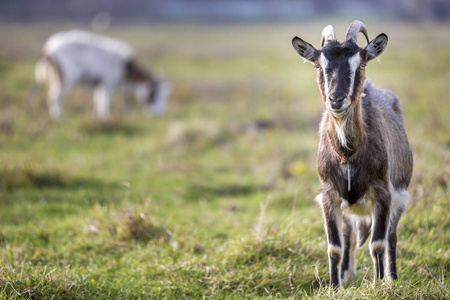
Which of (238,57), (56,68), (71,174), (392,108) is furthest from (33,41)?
(392,108)

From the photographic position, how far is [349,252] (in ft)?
16.7

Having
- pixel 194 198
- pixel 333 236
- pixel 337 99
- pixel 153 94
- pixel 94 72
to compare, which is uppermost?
pixel 337 99

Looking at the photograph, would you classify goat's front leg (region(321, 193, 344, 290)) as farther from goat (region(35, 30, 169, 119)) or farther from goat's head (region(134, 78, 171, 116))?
goat's head (region(134, 78, 171, 116))

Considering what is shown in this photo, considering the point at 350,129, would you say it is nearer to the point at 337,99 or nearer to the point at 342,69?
the point at 337,99

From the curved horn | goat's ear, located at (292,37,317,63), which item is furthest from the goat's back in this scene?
goat's ear, located at (292,37,317,63)

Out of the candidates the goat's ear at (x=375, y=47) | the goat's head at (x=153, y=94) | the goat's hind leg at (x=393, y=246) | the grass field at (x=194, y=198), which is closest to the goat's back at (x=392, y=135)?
the goat's hind leg at (x=393, y=246)

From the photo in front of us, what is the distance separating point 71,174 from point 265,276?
5347 mm

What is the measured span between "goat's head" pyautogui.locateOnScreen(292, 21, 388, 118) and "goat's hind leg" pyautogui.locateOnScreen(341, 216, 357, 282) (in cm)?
153

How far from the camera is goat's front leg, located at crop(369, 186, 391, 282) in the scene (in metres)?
4.30

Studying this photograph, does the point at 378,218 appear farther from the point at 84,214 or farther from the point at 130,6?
the point at 130,6

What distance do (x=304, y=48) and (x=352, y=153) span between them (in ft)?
3.86

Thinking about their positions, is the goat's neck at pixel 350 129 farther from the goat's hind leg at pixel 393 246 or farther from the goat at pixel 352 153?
the goat's hind leg at pixel 393 246

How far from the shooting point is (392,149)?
4.74 meters

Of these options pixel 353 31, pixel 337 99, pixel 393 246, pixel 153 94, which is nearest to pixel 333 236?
pixel 393 246
